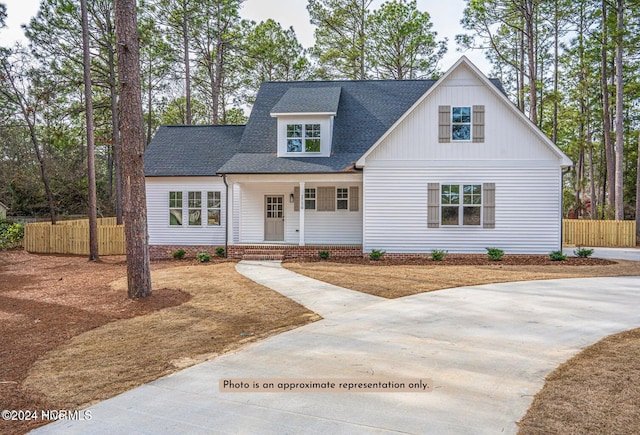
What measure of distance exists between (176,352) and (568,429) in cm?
417

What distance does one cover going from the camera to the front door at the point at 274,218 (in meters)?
16.9

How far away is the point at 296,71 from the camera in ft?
100

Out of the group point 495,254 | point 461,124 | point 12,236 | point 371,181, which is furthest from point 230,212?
point 12,236

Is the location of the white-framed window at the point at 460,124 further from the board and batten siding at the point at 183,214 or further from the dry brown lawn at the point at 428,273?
the board and batten siding at the point at 183,214

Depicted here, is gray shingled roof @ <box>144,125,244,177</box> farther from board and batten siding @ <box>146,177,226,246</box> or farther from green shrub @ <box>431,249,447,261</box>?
green shrub @ <box>431,249,447,261</box>

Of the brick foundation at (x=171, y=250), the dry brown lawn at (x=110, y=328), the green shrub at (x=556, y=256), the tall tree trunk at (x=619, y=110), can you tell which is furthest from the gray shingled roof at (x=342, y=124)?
the tall tree trunk at (x=619, y=110)

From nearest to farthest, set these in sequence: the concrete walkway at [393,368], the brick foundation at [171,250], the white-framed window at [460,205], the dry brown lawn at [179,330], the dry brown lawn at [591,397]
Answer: the dry brown lawn at [591,397], the concrete walkway at [393,368], the dry brown lawn at [179,330], the white-framed window at [460,205], the brick foundation at [171,250]

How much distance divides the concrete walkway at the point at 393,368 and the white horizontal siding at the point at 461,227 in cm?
614

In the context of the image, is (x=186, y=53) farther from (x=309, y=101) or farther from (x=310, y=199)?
(x=310, y=199)

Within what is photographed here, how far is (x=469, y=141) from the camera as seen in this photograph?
47.4 ft

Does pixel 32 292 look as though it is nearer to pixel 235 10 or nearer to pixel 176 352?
pixel 176 352

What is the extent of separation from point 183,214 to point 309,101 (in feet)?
21.9

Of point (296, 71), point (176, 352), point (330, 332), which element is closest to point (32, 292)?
point (176, 352)

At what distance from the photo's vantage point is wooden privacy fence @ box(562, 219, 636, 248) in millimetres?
21062
